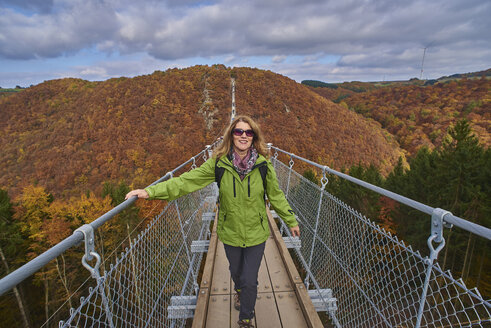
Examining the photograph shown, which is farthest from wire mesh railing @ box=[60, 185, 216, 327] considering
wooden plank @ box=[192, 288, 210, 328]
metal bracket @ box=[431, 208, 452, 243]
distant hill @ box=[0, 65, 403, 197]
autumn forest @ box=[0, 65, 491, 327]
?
distant hill @ box=[0, 65, 403, 197]

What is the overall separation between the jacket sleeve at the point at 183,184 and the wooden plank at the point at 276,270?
5.03ft

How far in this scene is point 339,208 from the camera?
2.28 m

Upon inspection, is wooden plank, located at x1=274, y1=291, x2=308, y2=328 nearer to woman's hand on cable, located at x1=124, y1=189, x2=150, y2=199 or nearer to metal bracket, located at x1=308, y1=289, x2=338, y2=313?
metal bracket, located at x1=308, y1=289, x2=338, y2=313

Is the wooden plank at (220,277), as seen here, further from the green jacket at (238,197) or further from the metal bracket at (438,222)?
the metal bracket at (438,222)

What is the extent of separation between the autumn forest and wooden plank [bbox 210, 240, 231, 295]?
37.6 ft

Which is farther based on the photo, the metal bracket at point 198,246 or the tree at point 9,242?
the tree at point 9,242

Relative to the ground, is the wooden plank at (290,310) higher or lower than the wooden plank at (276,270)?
lower

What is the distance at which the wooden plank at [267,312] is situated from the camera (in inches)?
92.6

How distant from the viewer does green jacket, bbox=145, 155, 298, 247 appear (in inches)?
79.3

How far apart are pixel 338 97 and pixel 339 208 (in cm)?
12985

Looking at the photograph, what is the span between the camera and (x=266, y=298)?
2.64 meters

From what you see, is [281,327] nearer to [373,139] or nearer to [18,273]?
[18,273]

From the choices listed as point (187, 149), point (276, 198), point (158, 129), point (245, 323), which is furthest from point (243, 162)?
point (158, 129)

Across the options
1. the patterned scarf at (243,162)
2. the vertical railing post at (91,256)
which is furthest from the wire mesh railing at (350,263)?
the vertical railing post at (91,256)
